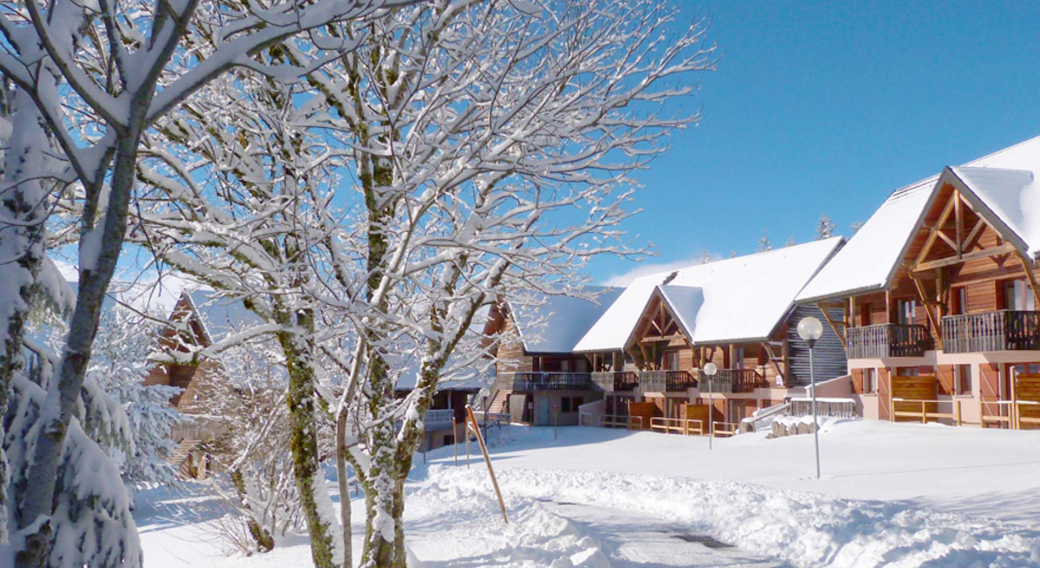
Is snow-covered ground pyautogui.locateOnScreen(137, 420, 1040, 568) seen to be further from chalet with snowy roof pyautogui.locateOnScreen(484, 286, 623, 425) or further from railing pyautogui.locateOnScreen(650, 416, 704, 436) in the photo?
chalet with snowy roof pyautogui.locateOnScreen(484, 286, 623, 425)

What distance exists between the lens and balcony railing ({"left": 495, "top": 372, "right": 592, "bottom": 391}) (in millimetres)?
46000

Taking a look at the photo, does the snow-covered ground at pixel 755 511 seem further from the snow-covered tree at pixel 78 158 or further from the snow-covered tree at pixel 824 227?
the snow-covered tree at pixel 824 227

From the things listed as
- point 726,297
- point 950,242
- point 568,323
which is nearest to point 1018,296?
point 950,242

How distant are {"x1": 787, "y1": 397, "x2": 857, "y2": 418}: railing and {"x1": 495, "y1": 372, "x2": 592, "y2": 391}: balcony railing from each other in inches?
673

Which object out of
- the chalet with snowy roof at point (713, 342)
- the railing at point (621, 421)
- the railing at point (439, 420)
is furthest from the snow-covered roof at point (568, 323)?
the railing at point (439, 420)

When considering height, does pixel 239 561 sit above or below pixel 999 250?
below

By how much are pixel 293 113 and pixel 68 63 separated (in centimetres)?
360

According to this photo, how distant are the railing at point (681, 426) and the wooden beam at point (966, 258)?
12142 mm

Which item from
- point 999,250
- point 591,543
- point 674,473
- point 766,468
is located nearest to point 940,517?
point 591,543

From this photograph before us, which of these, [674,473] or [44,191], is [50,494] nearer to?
[44,191]

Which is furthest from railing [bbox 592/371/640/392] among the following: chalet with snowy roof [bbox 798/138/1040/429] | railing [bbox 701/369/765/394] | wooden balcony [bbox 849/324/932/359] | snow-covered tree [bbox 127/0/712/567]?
snow-covered tree [bbox 127/0/712/567]

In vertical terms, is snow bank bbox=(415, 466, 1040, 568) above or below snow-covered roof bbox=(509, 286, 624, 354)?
below

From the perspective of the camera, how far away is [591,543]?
1076 centimetres

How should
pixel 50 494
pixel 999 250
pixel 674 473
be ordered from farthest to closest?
1. pixel 999 250
2. pixel 674 473
3. pixel 50 494
